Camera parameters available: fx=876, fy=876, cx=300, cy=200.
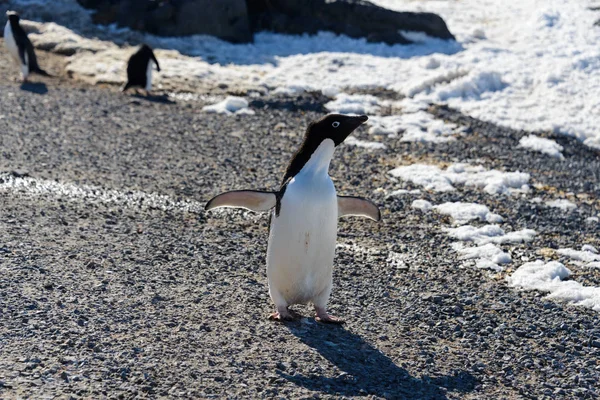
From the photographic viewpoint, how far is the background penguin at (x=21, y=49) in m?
11.3

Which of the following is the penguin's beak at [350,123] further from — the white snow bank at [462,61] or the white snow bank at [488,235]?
the white snow bank at [462,61]

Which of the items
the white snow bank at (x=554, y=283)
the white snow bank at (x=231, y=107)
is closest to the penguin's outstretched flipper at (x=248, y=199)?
the white snow bank at (x=554, y=283)

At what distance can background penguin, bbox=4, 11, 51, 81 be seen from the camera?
37.1 feet

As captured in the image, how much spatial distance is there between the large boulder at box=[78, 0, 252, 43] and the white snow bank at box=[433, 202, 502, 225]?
758 centimetres

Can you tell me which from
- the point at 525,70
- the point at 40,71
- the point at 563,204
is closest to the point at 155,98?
the point at 40,71

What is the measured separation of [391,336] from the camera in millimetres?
4605

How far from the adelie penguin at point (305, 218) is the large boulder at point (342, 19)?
9.68m

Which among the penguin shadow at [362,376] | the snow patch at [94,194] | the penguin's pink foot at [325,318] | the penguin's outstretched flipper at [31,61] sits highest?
the penguin's outstretched flipper at [31,61]

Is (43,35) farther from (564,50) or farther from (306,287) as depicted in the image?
(306,287)

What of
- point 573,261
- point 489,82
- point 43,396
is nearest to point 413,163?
point 573,261

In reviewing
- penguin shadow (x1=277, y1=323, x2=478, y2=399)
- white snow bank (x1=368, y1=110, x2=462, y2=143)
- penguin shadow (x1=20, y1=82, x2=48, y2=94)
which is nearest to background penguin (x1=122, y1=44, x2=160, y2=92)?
penguin shadow (x1=20, y1=82, x2=48, y2=94)

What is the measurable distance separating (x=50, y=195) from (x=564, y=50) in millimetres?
8571

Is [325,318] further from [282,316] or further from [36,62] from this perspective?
[36,62]

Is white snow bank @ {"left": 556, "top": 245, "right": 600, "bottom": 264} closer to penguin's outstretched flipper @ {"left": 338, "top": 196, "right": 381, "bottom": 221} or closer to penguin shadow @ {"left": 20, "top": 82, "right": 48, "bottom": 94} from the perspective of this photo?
penguin's outstretched flipper @ {"left": 338, "top": 196, "right": 381, "bottom": 221}
